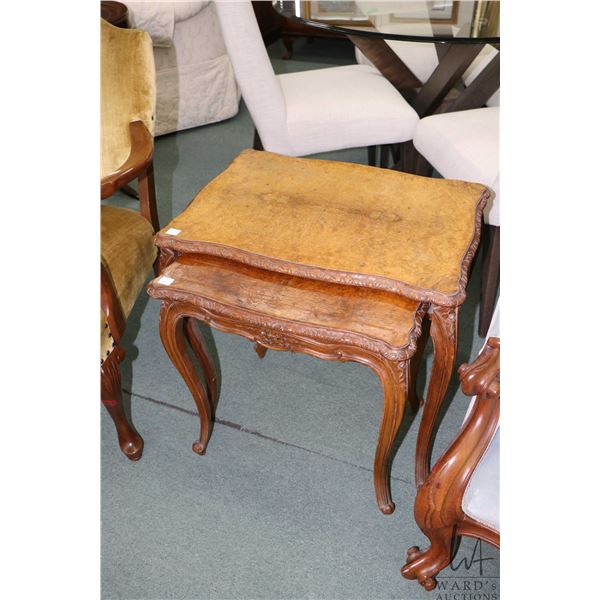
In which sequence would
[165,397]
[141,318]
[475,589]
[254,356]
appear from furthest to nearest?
[141,318] → [254,356] → [165,397] → [475,589]

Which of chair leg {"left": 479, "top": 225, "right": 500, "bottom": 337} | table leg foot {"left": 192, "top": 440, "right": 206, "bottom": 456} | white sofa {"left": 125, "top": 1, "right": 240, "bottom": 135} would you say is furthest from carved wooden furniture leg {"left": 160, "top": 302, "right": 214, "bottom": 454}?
white sofa {"left": 125, "top": 1, "right": 240, "bottom": 135}

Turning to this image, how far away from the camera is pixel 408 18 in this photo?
92.4 inches

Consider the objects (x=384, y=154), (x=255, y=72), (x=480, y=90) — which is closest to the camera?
(x=255, y=72)

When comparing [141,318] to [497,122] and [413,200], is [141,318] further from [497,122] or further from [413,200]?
[497,122]

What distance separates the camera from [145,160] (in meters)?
1.63

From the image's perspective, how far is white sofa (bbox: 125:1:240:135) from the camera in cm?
325

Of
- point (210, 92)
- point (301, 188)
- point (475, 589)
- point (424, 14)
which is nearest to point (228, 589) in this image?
point (475, 589)

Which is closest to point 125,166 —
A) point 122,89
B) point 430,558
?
point 122,89

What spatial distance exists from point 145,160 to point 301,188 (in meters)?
0.39

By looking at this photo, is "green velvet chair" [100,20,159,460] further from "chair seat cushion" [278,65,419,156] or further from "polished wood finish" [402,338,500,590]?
"polished wood finish" [402,338,500,590]

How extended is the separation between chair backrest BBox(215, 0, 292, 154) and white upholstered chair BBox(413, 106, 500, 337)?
1.62 feet

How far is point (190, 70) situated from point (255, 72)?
1.34 m

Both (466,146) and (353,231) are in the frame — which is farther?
(466,146)

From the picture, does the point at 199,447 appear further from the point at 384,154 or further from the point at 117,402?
the point at 384,154
